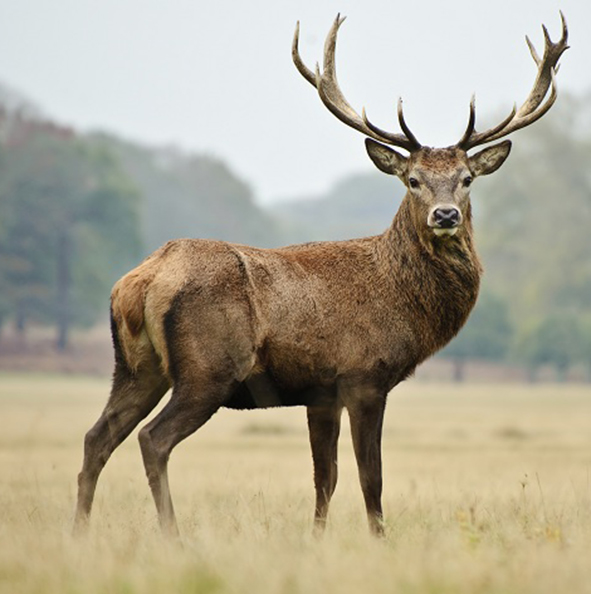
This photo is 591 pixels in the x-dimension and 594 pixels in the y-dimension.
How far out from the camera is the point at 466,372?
7081 centimetres

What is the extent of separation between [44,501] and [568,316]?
5602 centimetres

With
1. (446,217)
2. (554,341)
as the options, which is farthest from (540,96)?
(554,341)

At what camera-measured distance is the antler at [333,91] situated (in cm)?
927

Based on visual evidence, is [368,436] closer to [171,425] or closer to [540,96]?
[171,425]

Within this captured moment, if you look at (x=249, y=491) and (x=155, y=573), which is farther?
(x=249, y=491)

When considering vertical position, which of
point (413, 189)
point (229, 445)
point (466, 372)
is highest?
point (413, 189)

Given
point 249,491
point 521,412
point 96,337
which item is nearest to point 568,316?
point 96,337

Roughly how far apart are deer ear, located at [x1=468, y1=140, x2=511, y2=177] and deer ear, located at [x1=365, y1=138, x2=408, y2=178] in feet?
1.61

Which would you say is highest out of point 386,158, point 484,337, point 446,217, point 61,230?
point 386,158

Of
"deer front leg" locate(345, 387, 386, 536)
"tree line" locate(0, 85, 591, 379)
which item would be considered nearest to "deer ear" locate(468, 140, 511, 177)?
"deer front leg" locate(345, 387, 386, 536)

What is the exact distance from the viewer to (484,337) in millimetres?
68250

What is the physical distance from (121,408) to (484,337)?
200ft

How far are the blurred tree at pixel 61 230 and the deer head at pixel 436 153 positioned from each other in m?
53.6

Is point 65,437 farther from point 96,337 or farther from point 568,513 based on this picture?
point 96,337
